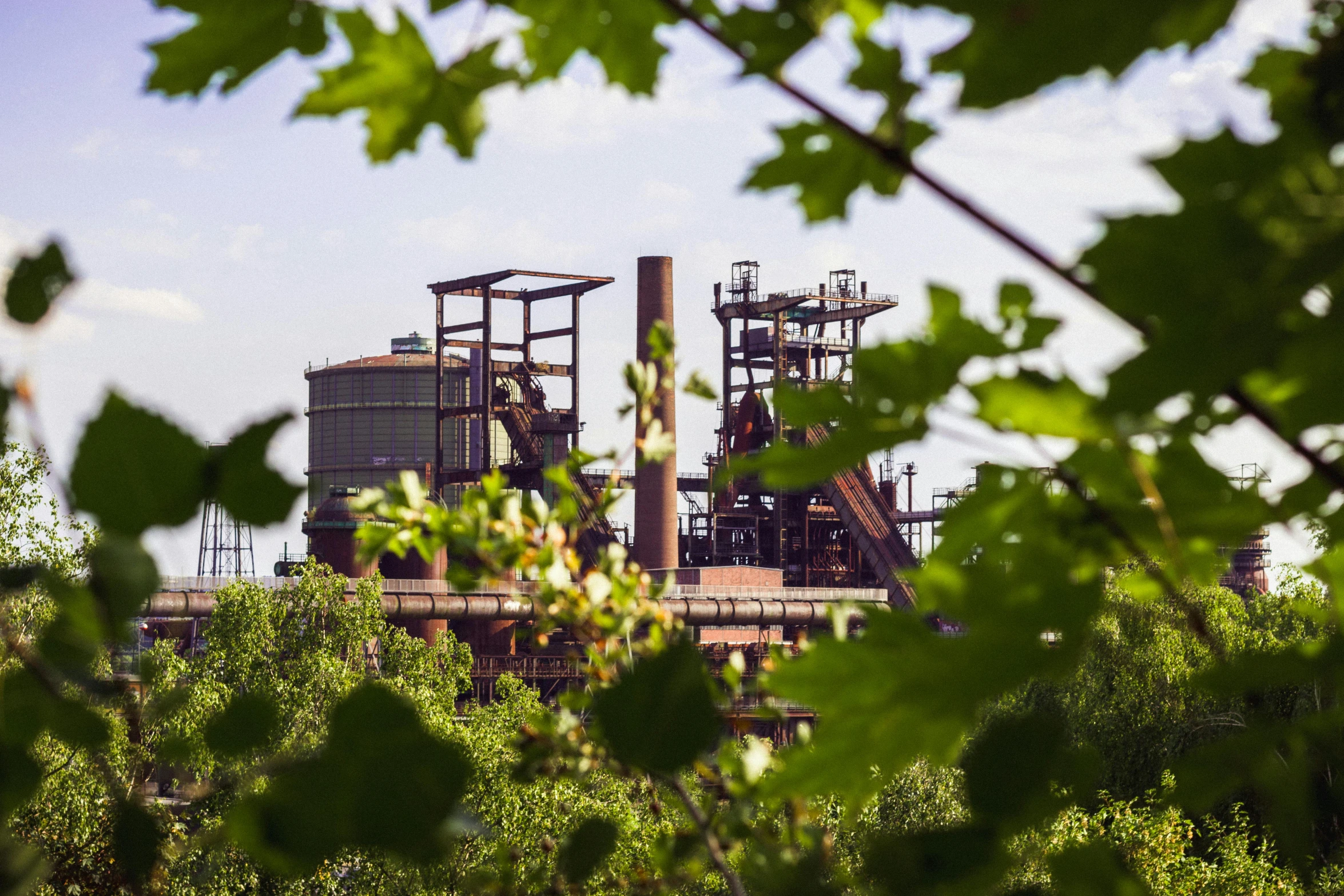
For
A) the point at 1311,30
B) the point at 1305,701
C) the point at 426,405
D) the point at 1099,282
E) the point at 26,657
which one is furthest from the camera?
the point at 426,405

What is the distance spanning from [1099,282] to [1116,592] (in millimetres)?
15283

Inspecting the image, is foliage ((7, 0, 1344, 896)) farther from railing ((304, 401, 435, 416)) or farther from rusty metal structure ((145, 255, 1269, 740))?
railing ((304, 401, 435, 416))

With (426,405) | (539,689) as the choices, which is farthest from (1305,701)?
(426,405)

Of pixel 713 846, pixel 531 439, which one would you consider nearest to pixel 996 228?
pixel 713 846

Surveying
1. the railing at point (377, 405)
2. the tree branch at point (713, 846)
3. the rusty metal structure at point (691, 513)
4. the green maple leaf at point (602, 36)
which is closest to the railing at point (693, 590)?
the rusty metal structure at point (691, 513)

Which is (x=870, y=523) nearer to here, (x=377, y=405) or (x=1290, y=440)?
(x=377, y=405)

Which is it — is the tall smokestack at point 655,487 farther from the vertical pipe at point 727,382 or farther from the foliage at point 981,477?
the foliage at point 981,477

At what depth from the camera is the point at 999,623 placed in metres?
0.28

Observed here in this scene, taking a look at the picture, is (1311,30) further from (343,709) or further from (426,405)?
(426,405)

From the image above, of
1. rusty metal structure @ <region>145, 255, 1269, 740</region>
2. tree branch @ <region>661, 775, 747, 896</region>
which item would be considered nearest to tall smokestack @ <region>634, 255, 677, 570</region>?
rusty metal structure @ <region>145, 255, 1269, 740</region>

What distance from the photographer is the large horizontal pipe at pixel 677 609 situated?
2145 centimetres

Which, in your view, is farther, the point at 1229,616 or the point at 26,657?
the point at 1229,616

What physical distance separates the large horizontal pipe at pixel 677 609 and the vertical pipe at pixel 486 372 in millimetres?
3128

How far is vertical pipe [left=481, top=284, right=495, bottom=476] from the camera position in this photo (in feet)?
78.6
